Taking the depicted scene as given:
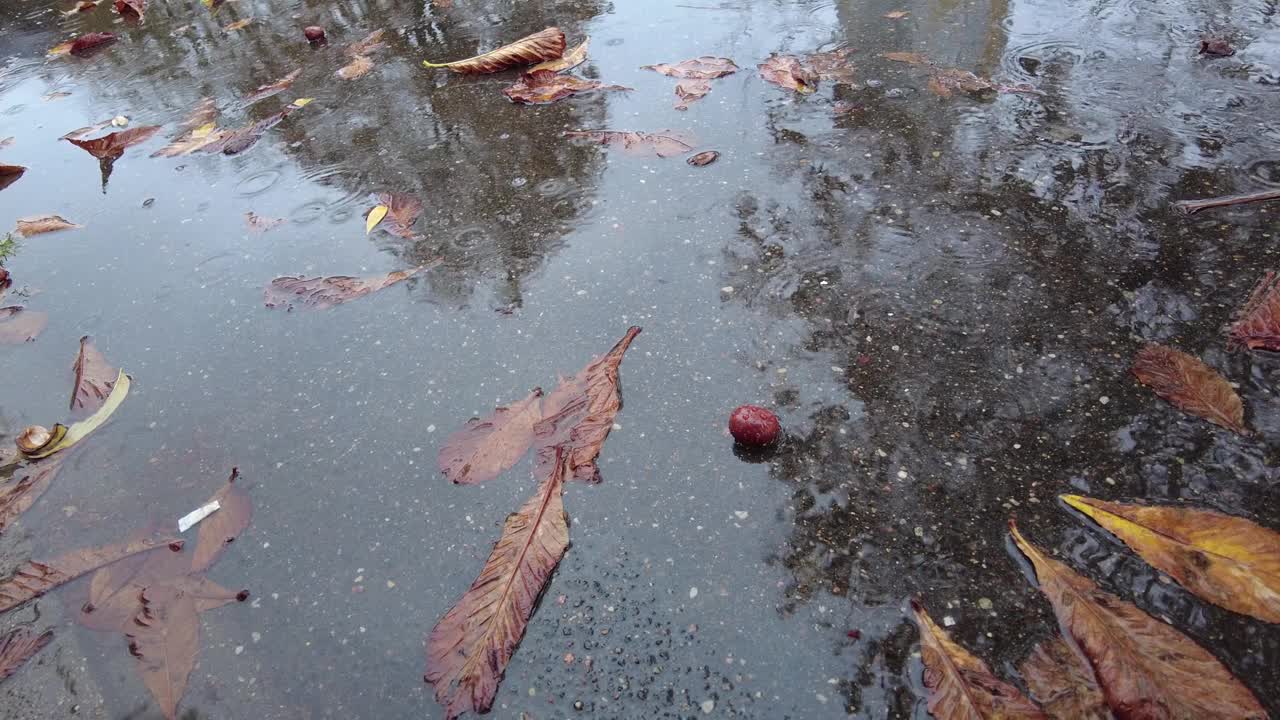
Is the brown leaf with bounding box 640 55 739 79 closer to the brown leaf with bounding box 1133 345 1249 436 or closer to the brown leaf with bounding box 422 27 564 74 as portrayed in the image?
the brown leaf with bounding box 422 27 564 74

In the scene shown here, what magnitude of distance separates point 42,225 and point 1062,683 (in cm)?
456

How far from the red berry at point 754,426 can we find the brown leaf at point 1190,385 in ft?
3.60

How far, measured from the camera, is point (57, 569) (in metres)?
1.97

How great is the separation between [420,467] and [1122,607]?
184cm

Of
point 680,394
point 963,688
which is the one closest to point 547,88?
point 680,394

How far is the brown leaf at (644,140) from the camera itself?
3363 millimetres

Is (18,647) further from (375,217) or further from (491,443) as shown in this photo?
(375,217)

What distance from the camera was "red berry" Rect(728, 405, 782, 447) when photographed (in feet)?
6.48

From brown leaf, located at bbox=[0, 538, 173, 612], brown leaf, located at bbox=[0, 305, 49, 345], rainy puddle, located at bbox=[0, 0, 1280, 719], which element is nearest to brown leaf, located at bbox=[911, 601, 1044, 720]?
rainy puddle, located at bbox=[0, 0, 1280, 719]

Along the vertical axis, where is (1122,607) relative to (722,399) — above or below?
below

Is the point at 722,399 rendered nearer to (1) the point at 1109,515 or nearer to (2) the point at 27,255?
(1) the point at 1109,515

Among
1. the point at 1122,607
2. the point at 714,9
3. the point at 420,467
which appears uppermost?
the point at 714,9

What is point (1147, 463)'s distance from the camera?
6.07ft

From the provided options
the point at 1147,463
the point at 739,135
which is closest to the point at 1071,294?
the point at 1147,463
